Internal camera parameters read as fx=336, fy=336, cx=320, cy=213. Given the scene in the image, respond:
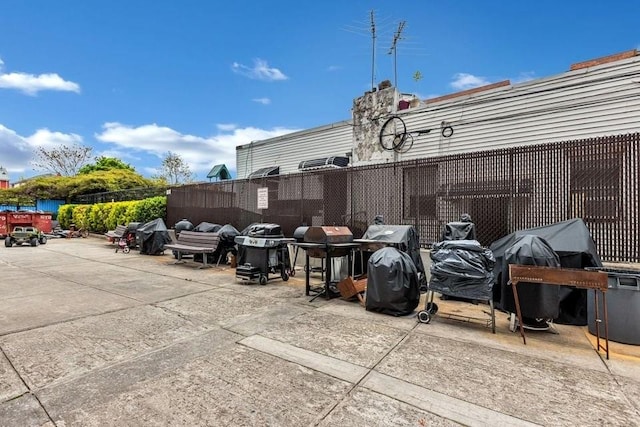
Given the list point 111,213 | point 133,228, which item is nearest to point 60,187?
point 111,213

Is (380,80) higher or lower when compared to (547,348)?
higher

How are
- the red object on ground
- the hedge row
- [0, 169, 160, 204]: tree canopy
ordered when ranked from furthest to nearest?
[0, 169, 160, 204]: tree canopy < the red object on ground < the hedge row

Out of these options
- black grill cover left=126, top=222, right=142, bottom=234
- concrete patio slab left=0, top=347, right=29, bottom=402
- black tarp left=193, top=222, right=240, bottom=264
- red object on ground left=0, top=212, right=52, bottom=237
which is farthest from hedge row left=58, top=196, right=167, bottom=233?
concrete patio slab left=0, top=347, right=29, bottom=402

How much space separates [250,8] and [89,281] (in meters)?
9.59

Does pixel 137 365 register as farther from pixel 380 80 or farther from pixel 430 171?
pixel 380 80

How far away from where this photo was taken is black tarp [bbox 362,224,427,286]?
6270 millimetres

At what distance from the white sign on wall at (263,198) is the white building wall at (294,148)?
3783mm

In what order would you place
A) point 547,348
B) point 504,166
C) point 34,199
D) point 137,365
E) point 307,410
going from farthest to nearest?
point 34,199, point 504,166, point 547,348, point 137,365, point 307,410

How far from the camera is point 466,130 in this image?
9500 mm

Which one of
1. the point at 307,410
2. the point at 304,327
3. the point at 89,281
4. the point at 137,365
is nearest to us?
the point at 307,410

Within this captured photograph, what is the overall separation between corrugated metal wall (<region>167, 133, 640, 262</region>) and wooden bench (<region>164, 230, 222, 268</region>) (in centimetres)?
180

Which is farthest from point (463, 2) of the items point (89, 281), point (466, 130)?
point (89, 281)

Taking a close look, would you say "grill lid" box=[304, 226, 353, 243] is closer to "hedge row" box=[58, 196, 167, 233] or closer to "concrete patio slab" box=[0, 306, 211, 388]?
"concrete patio slab" box=[0, 306, 211, 388]

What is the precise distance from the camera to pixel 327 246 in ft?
18.9
